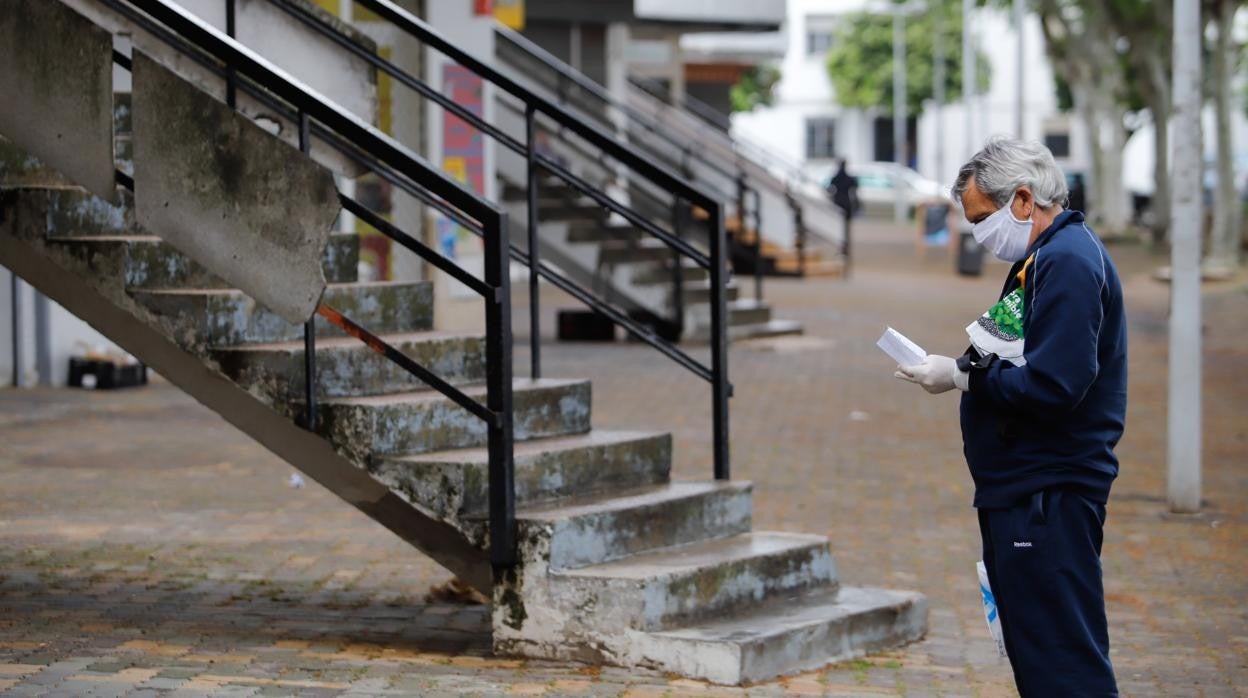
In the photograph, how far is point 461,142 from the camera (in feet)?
61.5

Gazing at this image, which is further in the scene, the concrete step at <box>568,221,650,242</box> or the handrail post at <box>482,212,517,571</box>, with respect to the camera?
the concrete step at <box>568,221,650,242</box>

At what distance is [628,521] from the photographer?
679 cm

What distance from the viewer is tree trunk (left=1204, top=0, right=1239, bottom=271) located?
109 ft

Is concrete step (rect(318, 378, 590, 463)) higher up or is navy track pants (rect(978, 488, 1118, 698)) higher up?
concrete step (rect(318, 378, 590, 463))

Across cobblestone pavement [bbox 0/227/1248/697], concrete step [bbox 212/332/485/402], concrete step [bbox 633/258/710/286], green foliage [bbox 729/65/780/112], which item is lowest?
cobblestone pavement [bbox 0/227/1248/697]

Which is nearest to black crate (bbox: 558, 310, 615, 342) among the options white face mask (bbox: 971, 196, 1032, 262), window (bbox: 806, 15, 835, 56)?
white face mask (bbox: 971, 196, 1032, 262)

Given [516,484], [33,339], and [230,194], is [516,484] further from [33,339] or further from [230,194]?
[33,339]

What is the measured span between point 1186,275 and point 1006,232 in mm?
6434

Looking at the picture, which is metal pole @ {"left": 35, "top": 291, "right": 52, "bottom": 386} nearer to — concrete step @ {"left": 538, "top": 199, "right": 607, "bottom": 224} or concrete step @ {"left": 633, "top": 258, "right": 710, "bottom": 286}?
concrete step @ {"left": 538, "top": 199, "right": 607, "bottom": 224}

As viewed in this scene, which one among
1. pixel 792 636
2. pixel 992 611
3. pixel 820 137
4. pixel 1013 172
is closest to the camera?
pixel 1013 172

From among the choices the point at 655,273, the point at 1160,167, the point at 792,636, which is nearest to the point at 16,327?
the point at 655,273

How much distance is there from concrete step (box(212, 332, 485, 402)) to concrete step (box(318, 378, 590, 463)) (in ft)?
0.26

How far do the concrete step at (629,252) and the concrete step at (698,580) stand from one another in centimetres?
1249

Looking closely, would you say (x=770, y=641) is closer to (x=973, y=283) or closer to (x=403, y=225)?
(x=403, y=225)
